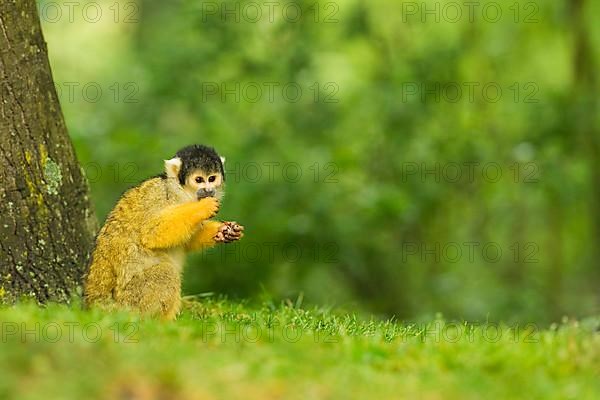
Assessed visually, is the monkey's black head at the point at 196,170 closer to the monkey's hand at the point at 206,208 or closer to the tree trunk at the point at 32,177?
the monkey's hand at the point at 206,208

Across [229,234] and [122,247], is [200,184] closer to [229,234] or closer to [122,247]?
[229,234]

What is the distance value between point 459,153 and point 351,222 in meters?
2.08

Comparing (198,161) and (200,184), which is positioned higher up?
(198,161)

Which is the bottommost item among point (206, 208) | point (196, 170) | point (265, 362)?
point (265, 362)

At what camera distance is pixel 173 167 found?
750 cm

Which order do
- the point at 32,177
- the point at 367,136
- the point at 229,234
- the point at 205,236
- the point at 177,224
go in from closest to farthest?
the point at 177,224
the point at 229,234
the point at 32,177
the point at 205,236
the point at 367,136

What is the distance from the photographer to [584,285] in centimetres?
1856

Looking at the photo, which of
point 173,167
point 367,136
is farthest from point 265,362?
point 367,136

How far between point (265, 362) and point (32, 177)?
3.16m

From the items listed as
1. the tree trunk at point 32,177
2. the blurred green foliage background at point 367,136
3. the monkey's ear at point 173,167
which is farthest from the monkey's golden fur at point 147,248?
the blurred green foliage background at point 367,136

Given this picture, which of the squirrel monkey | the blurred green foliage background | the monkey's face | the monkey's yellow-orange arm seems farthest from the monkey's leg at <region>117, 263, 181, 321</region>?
the blurred green foliage background

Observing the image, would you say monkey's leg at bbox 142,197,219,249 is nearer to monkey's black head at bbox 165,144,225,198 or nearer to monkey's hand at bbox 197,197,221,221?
monkey's hand at bbox 197,197,221,221

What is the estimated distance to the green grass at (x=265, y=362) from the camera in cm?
467

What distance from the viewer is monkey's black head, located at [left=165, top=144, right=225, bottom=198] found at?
7492 mm
